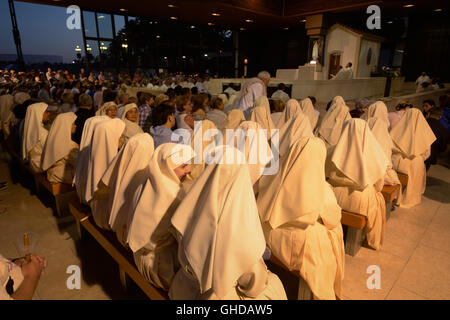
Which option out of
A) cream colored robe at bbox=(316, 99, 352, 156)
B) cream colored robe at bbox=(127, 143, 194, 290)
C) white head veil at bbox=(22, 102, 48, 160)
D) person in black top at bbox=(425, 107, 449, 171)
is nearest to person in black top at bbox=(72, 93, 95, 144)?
white head veil at bbox=(22, 102, 48, 160)

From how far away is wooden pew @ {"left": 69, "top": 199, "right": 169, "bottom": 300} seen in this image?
212 cm

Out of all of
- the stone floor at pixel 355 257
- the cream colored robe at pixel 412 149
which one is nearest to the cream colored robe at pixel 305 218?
the stone floor at pixel 355 257

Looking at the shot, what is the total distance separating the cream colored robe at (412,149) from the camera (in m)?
4.10

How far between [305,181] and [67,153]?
3.32 metres

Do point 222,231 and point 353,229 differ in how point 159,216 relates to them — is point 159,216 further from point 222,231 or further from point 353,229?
point 353,229

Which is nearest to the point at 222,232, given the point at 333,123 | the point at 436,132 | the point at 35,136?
the point at 35,136

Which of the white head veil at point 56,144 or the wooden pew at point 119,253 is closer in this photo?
the wooden pew at point 119,253

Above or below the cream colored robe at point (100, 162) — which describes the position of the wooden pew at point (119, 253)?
below

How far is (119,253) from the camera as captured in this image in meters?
2.50

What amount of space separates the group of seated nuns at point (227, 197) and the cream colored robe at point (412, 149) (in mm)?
17

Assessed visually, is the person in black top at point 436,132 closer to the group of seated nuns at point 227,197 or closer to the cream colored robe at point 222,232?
the group of seated nuns at point 227,197

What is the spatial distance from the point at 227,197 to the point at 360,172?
6.48 feet

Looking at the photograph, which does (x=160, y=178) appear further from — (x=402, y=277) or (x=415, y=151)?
(x=415, y=151)

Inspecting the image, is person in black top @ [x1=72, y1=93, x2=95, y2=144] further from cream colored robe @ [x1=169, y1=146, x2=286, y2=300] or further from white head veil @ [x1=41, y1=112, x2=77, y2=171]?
cream colored robe @ [x1=169, y1=146, x2=286, y2=300]
